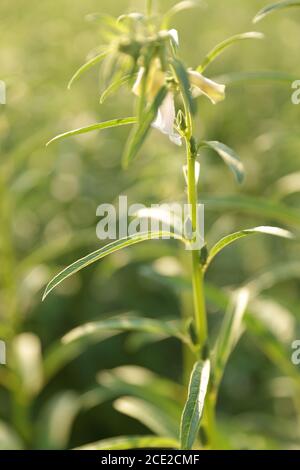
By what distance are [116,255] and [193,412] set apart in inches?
46.3

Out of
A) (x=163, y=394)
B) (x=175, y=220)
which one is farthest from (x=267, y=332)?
(x=175, y=220)

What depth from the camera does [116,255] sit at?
82.8 inches

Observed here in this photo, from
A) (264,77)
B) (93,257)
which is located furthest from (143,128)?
(264,77)

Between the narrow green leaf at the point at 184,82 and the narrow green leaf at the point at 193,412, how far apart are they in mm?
395

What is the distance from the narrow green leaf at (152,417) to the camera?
1564 mm

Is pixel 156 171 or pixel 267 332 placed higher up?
pixel 156 171

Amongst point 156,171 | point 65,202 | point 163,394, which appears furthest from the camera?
point 65,202

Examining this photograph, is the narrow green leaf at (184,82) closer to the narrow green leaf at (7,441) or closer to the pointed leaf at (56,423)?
the narrow green leaf at (7,441)

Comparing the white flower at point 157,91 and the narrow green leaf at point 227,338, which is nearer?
the white flower at point 157,91

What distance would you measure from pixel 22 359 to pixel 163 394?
48 cm

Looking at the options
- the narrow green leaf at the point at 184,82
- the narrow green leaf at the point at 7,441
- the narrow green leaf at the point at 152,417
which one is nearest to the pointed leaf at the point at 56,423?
the narrow green leaf at the point at 7,441

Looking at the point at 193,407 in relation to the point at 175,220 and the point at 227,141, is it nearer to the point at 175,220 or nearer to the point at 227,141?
the point at 175,220

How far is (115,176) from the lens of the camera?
10.0ft

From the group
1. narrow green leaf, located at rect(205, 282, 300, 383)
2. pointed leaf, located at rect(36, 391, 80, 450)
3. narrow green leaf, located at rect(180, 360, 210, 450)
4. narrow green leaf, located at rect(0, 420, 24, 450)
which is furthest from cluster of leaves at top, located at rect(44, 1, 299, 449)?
pointed leaf, located at rect(36, 391, 80, 450)
